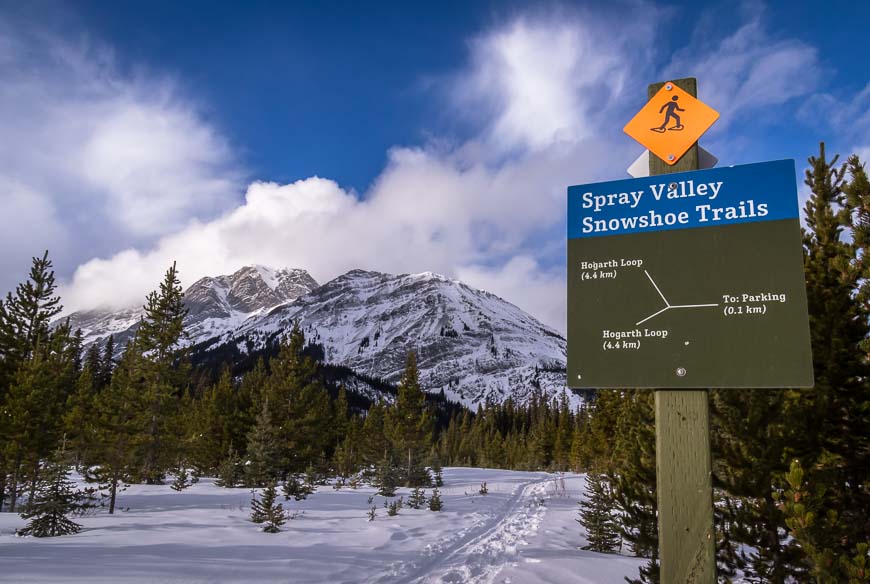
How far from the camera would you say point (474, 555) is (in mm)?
10602

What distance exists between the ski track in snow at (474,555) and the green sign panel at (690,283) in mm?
7044

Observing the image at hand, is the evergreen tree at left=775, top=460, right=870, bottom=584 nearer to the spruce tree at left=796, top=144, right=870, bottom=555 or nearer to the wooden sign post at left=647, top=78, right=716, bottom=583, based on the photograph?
the wooden sign post at left=647, top=78, right=716, bottom=583

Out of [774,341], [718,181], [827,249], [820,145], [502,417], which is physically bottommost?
[502,417]

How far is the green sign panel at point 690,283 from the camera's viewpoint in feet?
8.52

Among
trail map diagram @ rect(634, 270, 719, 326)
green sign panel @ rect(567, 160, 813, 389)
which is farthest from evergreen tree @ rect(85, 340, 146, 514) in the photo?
trail map diagram @ rect(634, 270, 719, 326)

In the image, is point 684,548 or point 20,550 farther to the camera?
point 20,550

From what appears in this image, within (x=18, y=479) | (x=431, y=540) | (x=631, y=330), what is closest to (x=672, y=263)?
(x=631, y=330)

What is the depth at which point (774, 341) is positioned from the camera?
2.55 m

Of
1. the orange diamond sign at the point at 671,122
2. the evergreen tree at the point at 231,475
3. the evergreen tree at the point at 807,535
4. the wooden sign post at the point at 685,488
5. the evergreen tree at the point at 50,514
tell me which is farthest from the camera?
the evergreen tree at the point at 231,475

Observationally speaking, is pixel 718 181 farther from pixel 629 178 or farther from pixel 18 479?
pixel 18 479

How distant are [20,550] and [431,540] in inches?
348

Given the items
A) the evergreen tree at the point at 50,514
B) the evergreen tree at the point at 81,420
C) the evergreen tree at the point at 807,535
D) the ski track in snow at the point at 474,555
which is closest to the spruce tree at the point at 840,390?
the evergreen tree at the point at 807,535

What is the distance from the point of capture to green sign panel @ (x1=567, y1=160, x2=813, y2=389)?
2.60 metres

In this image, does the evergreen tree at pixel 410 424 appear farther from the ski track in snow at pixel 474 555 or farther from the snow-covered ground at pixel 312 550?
the ski track in snow at pixel 474 555
